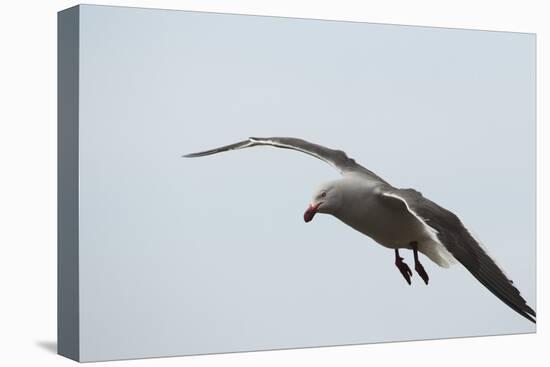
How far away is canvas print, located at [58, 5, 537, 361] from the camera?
846 cm

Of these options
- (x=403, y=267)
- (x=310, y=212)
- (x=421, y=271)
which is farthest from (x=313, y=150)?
(x=421, y=271)

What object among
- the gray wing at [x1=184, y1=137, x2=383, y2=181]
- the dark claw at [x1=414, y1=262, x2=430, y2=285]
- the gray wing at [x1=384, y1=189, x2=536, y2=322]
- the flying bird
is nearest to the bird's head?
the flying bird

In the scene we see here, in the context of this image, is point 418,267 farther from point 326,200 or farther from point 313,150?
point 313,150

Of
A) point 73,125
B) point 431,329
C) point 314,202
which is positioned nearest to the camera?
point 73,125

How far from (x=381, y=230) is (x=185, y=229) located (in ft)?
4.68

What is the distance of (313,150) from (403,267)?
44.1 inches

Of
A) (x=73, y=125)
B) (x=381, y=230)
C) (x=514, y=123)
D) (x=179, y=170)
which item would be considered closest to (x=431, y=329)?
(x=381, y=230)

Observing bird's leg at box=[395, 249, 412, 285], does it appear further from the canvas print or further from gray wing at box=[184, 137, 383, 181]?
gray wing at box=[184, 137, 383, 181]

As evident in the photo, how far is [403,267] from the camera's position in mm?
9516

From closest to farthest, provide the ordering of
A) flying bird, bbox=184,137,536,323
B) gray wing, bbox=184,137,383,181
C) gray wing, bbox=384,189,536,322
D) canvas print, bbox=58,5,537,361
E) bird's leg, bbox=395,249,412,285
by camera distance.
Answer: gray wing, bbox=384,189,536,322, canvas print, bbox=58,5,537,361, flying bird, bbox=184,137,536,323, gray wing, bbox=184,137,383,181, bird's leg, bbox=395,249,412,285

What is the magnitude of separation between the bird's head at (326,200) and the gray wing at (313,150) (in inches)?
8.1

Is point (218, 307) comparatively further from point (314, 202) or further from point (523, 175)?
point (523, 175)

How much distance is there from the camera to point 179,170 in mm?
8703

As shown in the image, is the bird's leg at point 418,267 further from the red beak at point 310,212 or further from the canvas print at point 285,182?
the red beak at point 310,212
